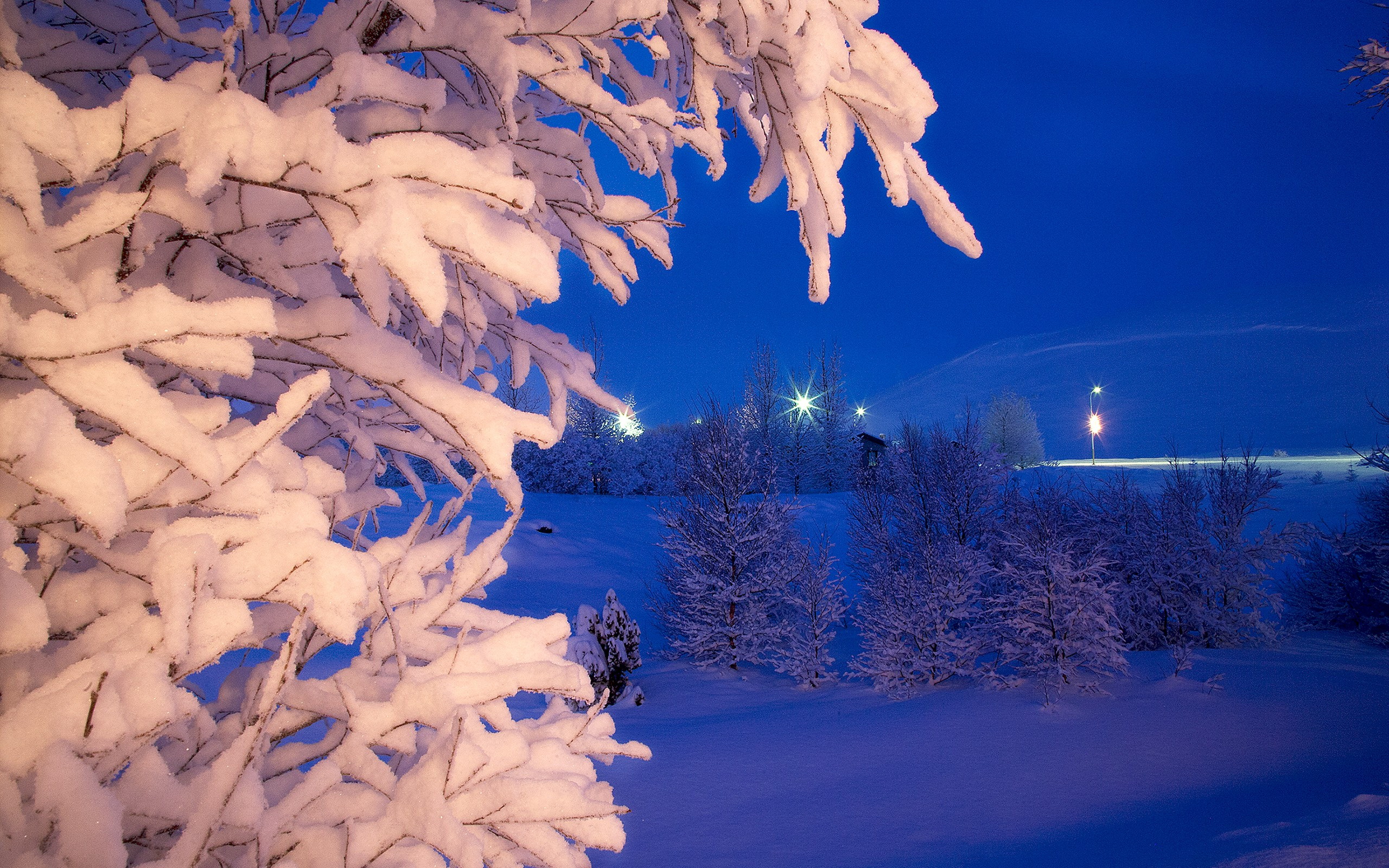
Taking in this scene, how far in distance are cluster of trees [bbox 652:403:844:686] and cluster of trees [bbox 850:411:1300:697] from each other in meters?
1.12

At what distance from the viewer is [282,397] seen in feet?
2.76

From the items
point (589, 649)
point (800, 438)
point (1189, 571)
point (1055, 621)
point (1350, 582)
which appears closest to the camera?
point (1055, 621)

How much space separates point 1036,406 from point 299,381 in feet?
266

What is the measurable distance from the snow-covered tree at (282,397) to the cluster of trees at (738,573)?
37.5ft

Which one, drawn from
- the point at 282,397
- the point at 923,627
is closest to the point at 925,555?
the point at 923,627

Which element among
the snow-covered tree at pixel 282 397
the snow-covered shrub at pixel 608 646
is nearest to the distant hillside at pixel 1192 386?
the snow-covered shrub at pixel 608 646

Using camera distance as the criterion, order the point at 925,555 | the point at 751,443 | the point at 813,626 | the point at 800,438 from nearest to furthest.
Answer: the point at 813,626
the point at 925,555
the point at 751,443
the point at 800,438

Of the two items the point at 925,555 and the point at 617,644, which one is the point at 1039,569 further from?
the point at 617,644

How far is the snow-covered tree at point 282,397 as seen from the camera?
771 millimetres

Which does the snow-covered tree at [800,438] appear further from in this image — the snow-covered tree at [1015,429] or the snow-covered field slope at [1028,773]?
the snow-covered field slope at [1028,773]

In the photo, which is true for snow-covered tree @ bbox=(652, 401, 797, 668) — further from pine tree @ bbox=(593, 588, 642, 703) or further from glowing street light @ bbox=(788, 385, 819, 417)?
glowing street light @ bbox=(788, 385, 819, 417)

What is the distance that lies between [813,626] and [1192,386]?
8046 centimetres

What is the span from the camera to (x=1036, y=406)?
71.8 m

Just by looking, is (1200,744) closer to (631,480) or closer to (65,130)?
(65,130)
